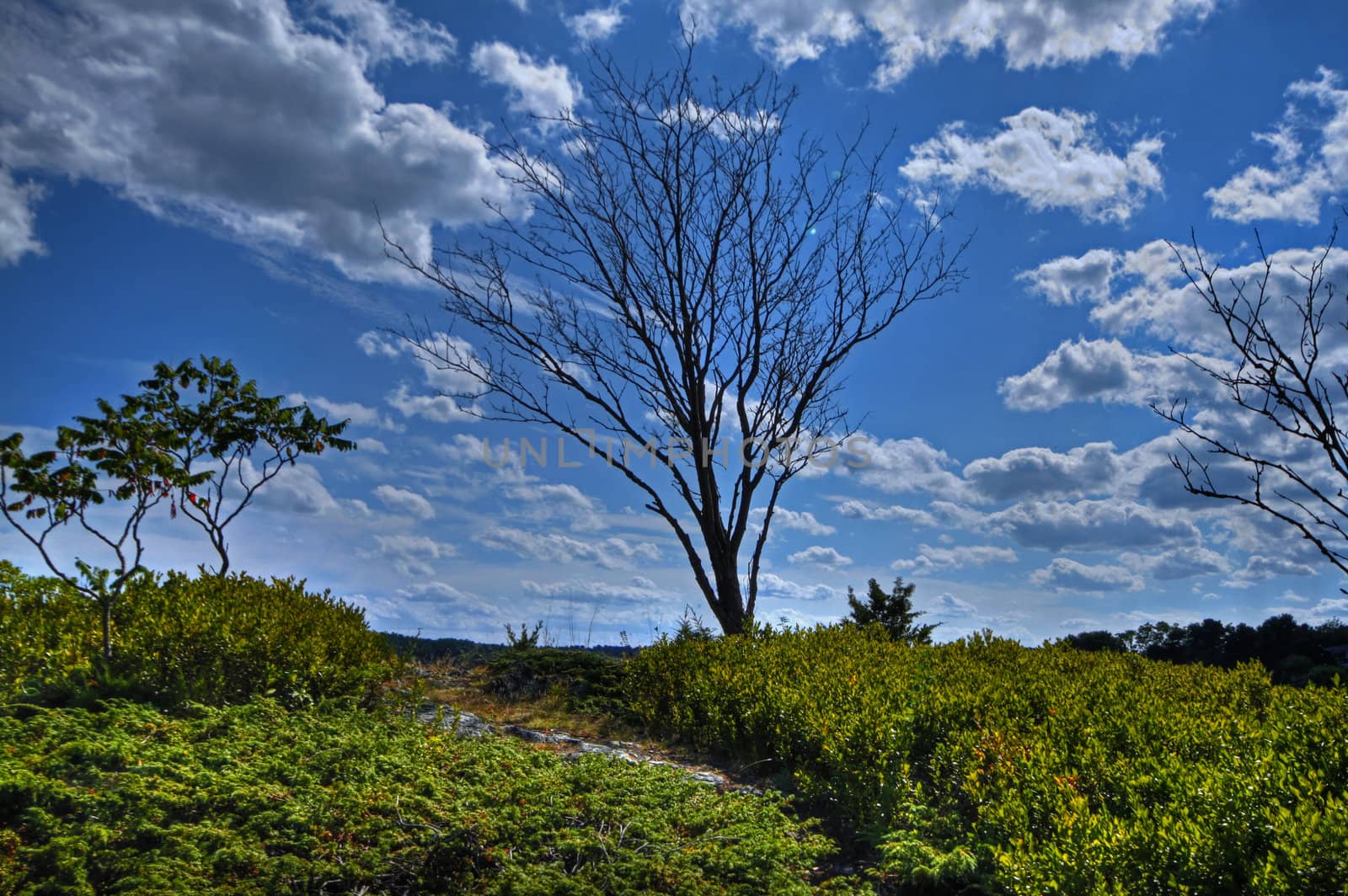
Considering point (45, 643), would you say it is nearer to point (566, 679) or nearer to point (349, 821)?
point (349, 821)

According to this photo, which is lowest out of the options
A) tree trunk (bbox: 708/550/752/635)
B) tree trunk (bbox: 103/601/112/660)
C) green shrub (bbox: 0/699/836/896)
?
green shrub (bbox: 0/699/836/896)

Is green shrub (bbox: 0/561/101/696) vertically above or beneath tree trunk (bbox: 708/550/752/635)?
beneath

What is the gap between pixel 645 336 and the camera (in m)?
13.3

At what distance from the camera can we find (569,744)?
7117 mm

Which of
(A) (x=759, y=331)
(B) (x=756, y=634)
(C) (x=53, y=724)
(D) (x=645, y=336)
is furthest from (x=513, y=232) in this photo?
(C) (x=53, y=724)

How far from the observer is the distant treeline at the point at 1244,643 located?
9.56 m

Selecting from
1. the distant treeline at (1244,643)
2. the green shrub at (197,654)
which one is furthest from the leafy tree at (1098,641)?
the green shrub at (197,654)

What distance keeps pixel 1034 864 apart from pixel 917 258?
12.0 meters

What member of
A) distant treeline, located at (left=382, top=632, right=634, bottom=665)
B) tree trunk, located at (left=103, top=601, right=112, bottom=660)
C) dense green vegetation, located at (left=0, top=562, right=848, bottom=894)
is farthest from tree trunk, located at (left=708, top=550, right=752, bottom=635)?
tree trunk, located at (left=103, top=601, right=112, bottom=660)

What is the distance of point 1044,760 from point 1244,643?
8871 mm

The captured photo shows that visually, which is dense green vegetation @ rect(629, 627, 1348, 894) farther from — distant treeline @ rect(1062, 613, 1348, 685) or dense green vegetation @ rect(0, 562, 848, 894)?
distant treeline @ rect(1062, 613, 1348, 685)

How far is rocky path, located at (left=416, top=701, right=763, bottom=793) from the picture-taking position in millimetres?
6188

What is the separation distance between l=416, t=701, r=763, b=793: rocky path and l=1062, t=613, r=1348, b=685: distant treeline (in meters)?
5.39

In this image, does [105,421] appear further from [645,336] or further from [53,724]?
[645,336]
